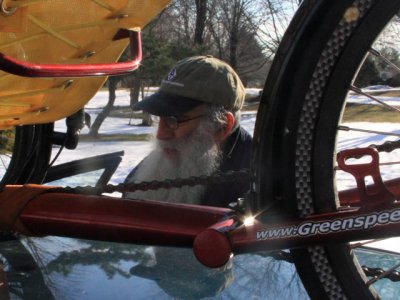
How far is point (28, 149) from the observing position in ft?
10.4

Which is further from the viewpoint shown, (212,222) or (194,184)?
(194,184)

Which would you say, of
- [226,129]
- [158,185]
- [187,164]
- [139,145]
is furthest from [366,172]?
[139,145]

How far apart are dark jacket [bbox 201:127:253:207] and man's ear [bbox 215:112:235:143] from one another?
0.08 meters

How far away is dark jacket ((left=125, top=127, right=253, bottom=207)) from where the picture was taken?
290 centimetres

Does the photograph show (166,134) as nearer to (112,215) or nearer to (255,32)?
(112,215)

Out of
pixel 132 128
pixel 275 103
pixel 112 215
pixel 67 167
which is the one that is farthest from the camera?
pixel 132 128

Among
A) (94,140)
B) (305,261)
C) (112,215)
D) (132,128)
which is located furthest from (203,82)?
(132,128)

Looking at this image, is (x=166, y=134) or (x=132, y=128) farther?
(x=132, y=128)

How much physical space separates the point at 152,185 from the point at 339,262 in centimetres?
63

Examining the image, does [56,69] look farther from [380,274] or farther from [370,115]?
[370,115]

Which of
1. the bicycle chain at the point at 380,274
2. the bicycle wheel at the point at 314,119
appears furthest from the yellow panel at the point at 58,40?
the bicycle chain at the point at 380,274

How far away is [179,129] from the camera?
2818 millimetres

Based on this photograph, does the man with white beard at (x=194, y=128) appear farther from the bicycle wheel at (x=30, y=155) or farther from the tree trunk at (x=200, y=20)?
the tree trunk at (x=200, y=20)

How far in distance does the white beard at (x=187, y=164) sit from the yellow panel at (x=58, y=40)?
0.64m
